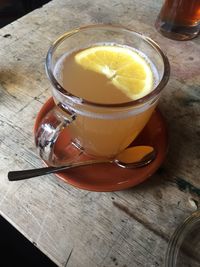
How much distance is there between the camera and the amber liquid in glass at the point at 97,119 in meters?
0.44

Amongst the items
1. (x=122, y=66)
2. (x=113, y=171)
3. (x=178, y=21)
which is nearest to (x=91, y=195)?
(x=113, y=171)

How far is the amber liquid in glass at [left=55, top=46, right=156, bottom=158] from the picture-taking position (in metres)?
0.44

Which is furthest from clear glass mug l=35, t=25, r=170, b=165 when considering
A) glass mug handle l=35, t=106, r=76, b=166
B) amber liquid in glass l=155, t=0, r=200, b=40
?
amber liquid in glass l=155, t=0, r=200, b=40

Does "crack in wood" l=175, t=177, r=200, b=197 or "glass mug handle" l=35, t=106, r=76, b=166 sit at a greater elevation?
"glass mug handle" l=35, t=106, r=76, b=166

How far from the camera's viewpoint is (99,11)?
0.78 m

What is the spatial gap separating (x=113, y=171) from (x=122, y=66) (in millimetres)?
153

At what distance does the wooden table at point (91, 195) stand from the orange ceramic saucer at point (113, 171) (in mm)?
21

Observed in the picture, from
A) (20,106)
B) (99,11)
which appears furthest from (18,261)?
(99,11)

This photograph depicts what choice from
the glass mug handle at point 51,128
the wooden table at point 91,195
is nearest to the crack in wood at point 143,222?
the wooden table at point 91,195

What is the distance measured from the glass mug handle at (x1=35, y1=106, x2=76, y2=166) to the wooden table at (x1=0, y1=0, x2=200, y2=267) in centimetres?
6

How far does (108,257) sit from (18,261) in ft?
1.19

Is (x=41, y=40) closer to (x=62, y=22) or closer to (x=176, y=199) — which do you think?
(x=62, y=22)

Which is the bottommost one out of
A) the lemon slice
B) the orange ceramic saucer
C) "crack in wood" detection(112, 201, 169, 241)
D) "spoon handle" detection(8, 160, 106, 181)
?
"crack in wood" detection(112, 201, 169, 241)

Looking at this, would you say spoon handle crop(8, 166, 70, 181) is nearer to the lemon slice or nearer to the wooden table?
the wooden table
